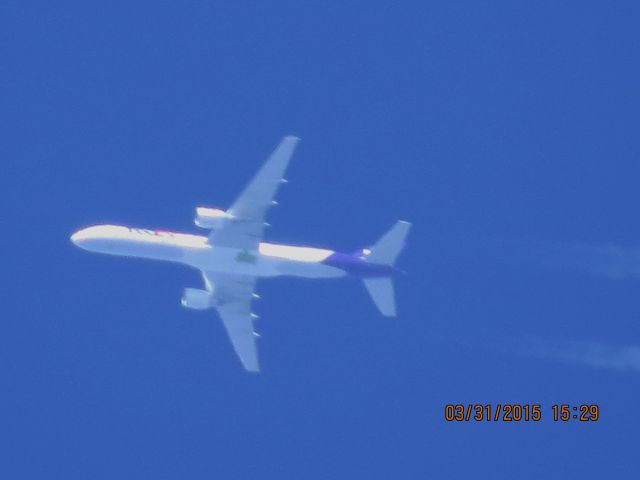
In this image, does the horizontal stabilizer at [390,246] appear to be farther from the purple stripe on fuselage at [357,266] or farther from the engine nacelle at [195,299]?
the engine nacelle at [195,299]

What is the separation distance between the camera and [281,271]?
7144cm

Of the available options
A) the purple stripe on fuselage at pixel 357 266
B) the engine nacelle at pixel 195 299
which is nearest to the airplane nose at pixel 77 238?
the engine nacelle at pixel 195 299

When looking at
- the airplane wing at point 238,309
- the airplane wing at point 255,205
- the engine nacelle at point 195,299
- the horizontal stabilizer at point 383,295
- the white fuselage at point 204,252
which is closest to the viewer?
the airplane wing at point 255,205

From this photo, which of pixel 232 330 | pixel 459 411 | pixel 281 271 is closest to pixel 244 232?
pixel 281 271

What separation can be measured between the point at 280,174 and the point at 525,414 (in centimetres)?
1723

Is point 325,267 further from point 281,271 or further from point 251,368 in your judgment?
point 251,368

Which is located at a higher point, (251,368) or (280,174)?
(280,174)

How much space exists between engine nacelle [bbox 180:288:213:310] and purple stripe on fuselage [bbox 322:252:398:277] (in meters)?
6.80

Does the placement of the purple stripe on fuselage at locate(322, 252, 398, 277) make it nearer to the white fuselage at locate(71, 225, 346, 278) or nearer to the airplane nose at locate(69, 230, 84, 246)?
the white fuselage at locate(71, 225, 346, 278)

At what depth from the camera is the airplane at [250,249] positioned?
69.8 m

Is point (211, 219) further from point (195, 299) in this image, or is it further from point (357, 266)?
point (357, 266)

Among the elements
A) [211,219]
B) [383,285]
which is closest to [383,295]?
[383,285]

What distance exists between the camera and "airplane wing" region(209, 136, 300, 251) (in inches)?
2692

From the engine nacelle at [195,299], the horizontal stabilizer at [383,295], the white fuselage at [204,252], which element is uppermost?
the white fuselage at [204,252]
